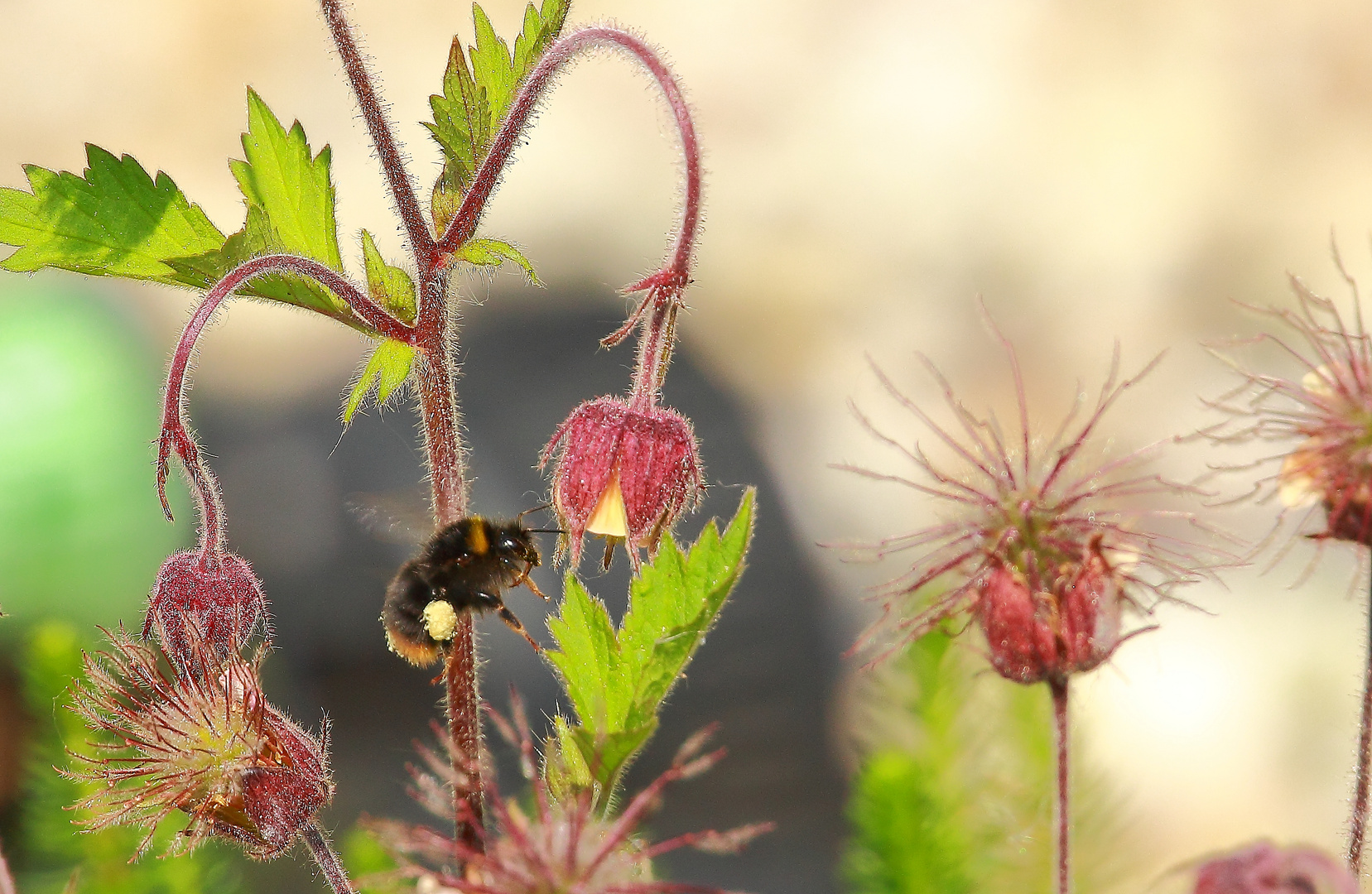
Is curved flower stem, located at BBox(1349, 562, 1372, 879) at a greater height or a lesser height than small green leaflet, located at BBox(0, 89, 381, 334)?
lesser

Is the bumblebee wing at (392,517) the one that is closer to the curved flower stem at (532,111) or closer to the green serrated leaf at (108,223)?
the green serrated leaf at (108,223)

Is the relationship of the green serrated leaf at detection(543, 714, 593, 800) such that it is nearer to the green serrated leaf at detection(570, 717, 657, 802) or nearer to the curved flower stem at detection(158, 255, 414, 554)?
the green serrated leaf at detection(570, 717, 657, 802)

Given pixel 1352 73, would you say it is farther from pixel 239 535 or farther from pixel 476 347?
pixel 239 535

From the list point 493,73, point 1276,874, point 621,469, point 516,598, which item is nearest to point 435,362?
point 621,469

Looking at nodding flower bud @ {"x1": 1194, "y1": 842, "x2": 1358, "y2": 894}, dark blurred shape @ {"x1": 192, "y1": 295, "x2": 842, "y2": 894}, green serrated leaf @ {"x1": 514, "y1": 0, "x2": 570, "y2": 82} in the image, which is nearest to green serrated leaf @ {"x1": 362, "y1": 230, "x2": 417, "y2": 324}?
green serrated leaf @ {"x1": 514, "y1": 0, "x2": 570, "y2": 82}

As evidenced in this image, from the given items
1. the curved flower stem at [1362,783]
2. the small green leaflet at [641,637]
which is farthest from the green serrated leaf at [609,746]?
→ the curved flower stem at [1362,783]

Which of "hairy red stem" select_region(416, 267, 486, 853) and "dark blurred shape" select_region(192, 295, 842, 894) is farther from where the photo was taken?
"dark blurred shape" select_region(192, 295, 842, 894)

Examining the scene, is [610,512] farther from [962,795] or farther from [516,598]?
[516,598]

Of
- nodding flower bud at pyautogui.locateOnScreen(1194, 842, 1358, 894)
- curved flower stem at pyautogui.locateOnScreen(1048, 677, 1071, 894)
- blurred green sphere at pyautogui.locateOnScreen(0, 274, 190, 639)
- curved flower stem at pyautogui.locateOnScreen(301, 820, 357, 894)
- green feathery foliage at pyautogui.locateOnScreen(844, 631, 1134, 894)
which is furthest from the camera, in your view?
blurred green sphere at pyautogui.locateOnScreen(0, 274, 190, 639)

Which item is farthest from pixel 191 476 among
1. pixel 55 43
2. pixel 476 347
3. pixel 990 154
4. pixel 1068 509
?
pixel 55 43
